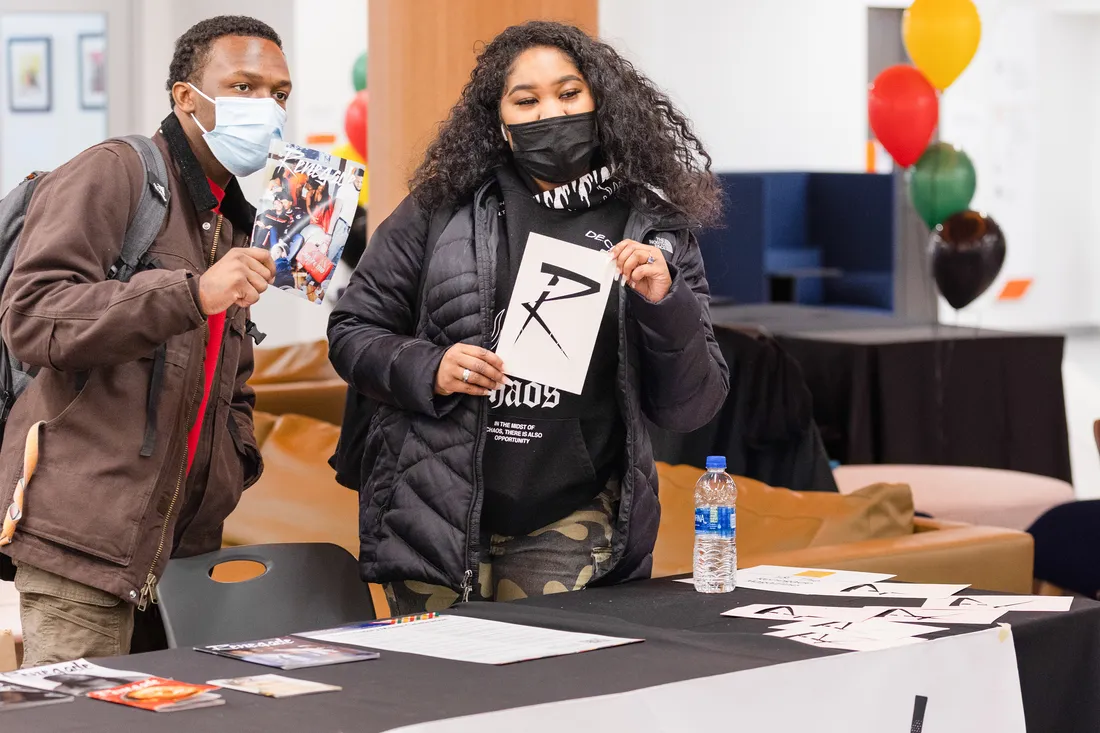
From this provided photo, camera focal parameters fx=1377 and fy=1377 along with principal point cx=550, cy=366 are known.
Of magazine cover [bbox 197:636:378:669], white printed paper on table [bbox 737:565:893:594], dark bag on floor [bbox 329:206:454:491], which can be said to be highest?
dark bag on floor [bbox 329:206:454:491]

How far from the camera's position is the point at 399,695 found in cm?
155

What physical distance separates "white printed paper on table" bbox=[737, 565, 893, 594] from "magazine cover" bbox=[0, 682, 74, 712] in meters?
1.16

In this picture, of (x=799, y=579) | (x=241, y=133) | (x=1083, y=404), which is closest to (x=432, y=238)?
(x=241, y=133)

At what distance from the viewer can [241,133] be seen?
6.91 feet

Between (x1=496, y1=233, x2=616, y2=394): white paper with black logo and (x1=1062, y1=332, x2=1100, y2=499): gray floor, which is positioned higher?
(x1=496, y1=233, x2=616, y2=394): white paper with black logo

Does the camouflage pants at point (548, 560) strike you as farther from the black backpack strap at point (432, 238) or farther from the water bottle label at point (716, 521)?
the black backpack strap at point (432, 238)

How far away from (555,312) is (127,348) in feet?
2.20

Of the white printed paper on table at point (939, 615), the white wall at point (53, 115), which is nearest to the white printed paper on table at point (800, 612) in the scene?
the white printed paper on table at point (939, 615)

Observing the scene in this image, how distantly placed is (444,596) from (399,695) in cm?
71

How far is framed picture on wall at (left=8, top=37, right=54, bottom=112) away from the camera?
799cm

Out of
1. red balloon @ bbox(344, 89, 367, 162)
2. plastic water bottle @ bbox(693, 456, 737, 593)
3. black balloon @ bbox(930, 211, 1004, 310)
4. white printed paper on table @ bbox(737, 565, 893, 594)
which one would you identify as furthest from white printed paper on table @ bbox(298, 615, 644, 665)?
red balloon @ bbox(344, 89, 367, 162)

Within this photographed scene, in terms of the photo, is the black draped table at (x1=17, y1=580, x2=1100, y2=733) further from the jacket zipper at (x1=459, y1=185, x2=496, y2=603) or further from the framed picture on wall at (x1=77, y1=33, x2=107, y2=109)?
the framed picture on wall at (x1=77, y1=33, x2=107, y2=109)

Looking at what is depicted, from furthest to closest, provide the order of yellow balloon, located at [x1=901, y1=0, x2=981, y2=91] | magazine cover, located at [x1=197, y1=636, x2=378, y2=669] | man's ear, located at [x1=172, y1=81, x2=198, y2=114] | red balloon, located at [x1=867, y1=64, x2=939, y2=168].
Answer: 1. red balloon, located at [x1=867, y1=64, x2=939, y2=168]
2. yellow balloon, located at [x1=901, y1=0, x2=981, y2=91]
3. man's ear, located at [x1=172, y1=81, x2=198, y2=114]
4. magazine cover, located at [x1=197, y1=636, x2=378, y2=669]

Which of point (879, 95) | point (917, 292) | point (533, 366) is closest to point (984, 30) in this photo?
point (917, 292)
